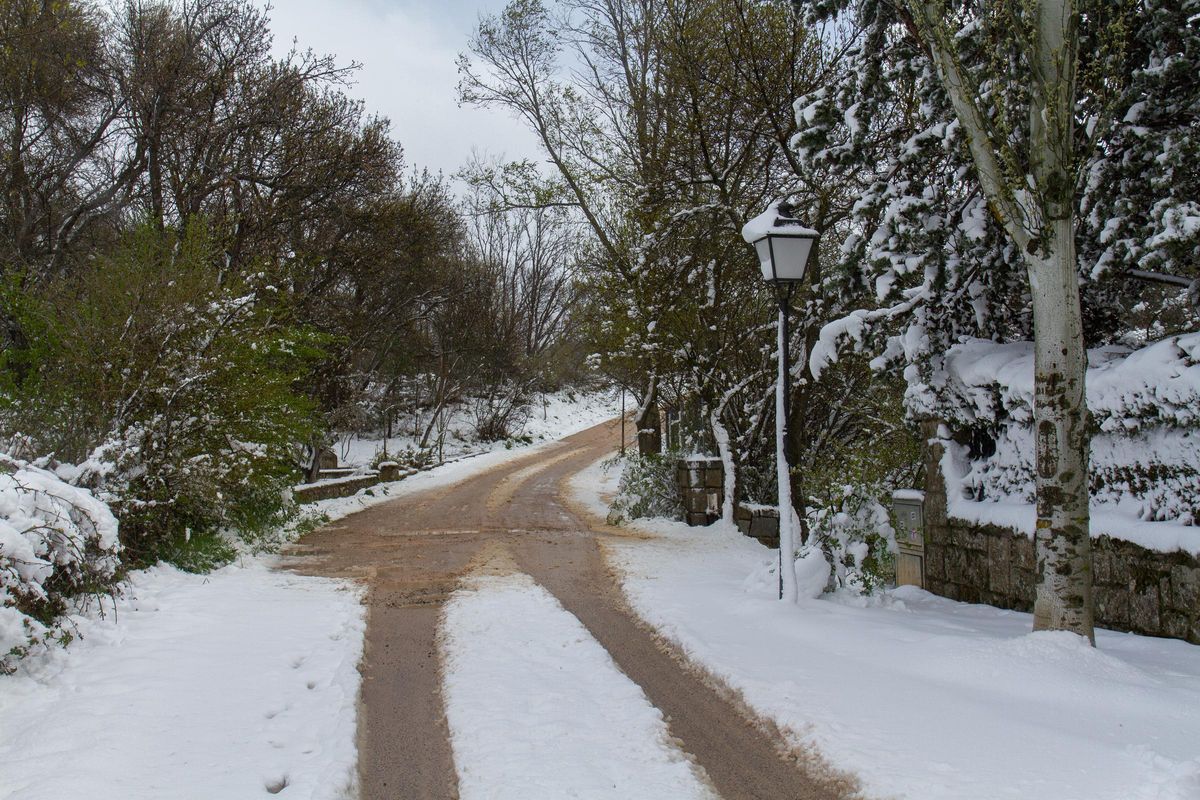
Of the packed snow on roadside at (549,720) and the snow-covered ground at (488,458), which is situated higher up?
the snow-covered ground at (488,458)


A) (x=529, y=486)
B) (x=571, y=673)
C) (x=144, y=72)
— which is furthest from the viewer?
(x=529, y=486)

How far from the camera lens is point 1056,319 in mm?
5340

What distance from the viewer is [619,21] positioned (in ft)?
62.3

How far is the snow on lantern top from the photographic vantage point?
7098 mm

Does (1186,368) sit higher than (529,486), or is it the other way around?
(1186,368)

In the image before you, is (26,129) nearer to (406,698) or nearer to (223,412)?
(223,412)

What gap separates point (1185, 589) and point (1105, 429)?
4.10 ft

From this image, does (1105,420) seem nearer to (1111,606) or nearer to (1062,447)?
(1062,447)

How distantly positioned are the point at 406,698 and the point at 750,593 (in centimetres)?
374

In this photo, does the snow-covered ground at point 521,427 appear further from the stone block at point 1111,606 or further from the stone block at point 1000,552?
the stone block at point 1111,606

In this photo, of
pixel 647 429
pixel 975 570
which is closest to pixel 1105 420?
pixel 975 570

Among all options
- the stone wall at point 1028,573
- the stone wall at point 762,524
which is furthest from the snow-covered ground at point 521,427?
the stone wall at point 1028,573

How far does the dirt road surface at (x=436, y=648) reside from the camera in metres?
4.15

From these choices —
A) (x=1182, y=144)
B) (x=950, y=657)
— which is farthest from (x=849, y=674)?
(x=1182, y=144)
